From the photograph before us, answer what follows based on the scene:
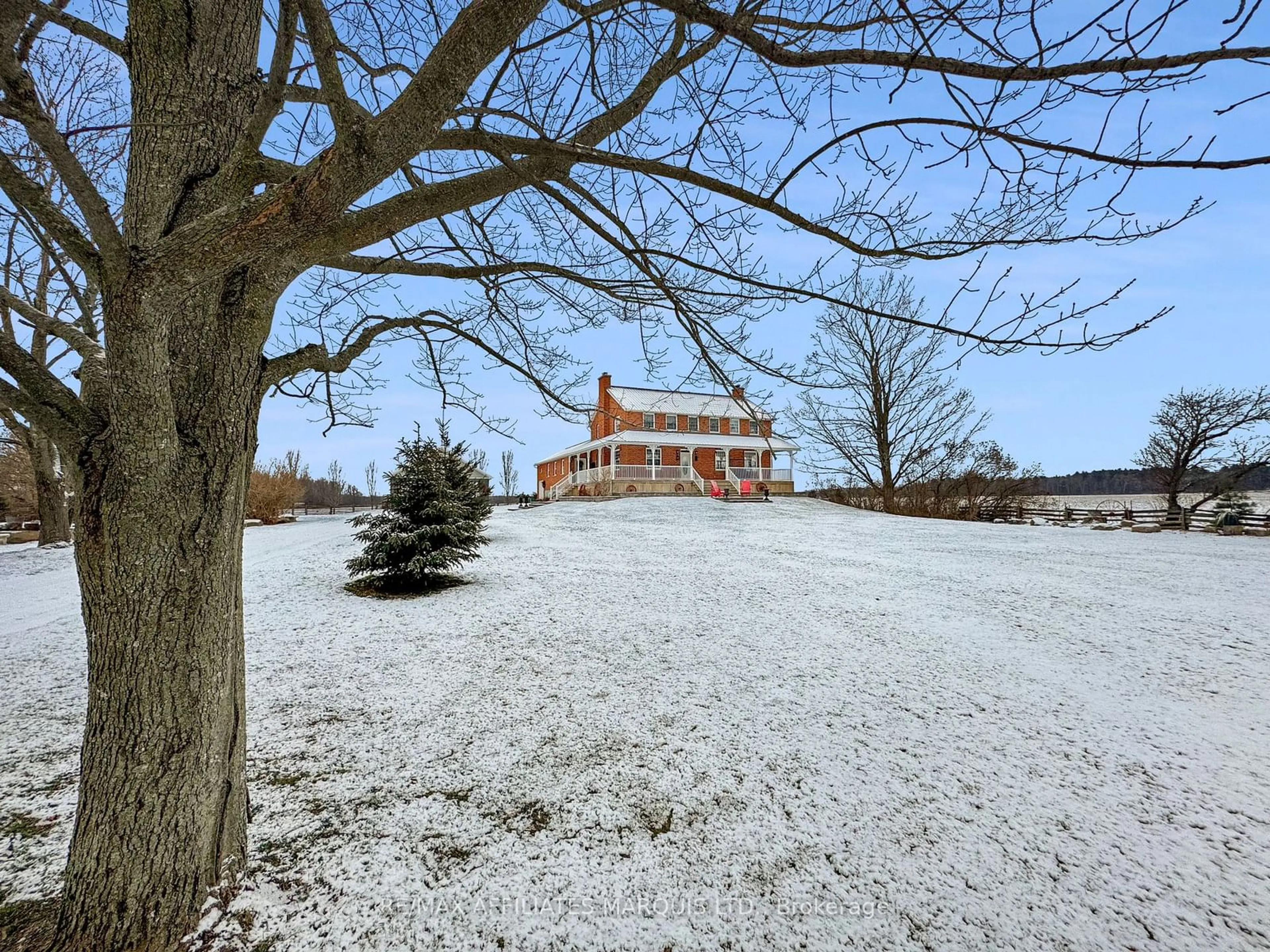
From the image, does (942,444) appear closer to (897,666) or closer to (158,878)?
(897,666)

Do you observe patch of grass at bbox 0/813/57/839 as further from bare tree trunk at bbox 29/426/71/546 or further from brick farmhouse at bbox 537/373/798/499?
brick farmhouse at bbox 537/373/798/499

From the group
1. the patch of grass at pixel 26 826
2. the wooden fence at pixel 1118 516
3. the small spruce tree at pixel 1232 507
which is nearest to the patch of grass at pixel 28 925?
the patch of grass at pixel 26 826

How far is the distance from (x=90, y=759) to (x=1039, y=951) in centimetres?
351

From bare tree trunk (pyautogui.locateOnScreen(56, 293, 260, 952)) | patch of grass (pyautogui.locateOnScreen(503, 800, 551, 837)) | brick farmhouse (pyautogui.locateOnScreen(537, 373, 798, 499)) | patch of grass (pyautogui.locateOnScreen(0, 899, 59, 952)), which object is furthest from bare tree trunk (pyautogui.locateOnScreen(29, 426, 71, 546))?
brick farmhouse (pyautogui.locateOnScreen(537, 373, 798, 499))

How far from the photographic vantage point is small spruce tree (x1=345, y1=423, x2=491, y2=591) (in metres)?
7.41

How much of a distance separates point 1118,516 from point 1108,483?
3039 centimetres

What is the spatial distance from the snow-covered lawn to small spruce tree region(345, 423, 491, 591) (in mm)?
742

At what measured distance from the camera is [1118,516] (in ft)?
63.0

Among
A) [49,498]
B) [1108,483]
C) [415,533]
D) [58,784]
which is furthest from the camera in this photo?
[1108,483]

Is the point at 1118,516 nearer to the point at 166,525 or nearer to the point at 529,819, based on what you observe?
the point at 529,819

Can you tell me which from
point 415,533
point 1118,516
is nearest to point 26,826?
point 415,533

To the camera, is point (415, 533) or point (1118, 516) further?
point (1118, 516)

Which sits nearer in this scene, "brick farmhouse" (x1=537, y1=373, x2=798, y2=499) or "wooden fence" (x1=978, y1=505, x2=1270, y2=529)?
"wooden fence" (x1=978, y1=505, x2=1270, y2=529)

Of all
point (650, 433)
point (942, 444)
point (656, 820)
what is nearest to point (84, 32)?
point (656, 820)
